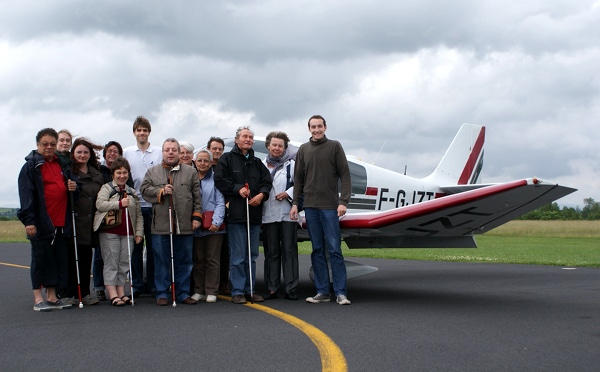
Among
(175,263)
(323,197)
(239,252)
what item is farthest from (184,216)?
(323,197)

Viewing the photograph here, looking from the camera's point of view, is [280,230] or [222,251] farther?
[222,251]

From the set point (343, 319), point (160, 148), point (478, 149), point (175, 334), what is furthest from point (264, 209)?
point (478, 149)

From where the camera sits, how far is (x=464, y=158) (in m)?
12.9

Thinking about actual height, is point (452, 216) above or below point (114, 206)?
below

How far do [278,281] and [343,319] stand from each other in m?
1.68

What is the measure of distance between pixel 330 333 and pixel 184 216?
96.5 inches

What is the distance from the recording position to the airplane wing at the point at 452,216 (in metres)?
5.82

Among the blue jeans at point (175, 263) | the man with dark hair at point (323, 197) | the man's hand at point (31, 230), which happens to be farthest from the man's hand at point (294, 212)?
the man's hand at point (31, 230)

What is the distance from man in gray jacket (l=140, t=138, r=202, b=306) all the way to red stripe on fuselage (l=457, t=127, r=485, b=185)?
7.57 m

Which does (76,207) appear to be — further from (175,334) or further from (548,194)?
(548,194)

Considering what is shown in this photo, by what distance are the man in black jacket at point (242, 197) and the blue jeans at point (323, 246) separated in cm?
59

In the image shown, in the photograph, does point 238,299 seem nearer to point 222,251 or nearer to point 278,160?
point 222,251

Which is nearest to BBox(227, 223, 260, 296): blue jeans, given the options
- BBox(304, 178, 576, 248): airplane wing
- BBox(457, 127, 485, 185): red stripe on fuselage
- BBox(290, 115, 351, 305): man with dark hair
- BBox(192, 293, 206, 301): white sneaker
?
BBox(192, 293, 206, 301): white sneaker

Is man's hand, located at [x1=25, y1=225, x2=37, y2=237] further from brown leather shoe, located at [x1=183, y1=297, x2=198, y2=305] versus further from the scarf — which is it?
the scarf
